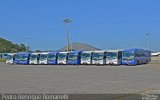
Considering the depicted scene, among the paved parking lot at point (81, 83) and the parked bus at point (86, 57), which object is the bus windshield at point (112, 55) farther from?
the paved parking lot at point (81, 83)

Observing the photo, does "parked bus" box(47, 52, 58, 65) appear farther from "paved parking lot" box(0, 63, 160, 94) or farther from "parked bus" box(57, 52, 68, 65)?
"paved parking lot" box(0, 63, 160, 94)

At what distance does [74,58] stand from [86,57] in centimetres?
291

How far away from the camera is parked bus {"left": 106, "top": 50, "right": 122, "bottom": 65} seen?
64875 mm

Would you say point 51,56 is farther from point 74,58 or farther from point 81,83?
point 81,83

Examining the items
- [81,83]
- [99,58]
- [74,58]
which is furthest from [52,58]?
[81,83]

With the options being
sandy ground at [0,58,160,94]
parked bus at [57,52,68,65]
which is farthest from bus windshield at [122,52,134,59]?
sandy ground at [0,58,160,94]

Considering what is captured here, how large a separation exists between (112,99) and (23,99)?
136 inches

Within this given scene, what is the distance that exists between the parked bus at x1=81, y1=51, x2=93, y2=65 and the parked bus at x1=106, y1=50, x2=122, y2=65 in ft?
12.2

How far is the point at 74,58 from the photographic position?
234 feet

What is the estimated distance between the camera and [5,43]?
16725cm

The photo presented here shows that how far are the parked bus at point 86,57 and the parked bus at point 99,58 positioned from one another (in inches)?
29.5

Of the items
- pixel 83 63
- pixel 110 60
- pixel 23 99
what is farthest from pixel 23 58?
pixel 23 99

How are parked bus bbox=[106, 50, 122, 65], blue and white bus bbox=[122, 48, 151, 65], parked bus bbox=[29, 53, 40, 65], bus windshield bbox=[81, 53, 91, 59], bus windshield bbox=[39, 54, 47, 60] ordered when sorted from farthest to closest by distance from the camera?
parked bus bbox=[29, 53, 40, 65]
bus windshield bbox=[39, 54, 47, 60]
bus windshield bbox=[81, 53, 91, 59]
parked bus bbox=[106, 50, 122, 65]
blue and white bus bbox=[122, 48, 151, 65]

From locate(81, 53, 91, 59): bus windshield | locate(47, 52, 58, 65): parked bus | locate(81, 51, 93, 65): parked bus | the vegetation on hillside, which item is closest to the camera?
locate(81, 51, 93, 65): parked bus
